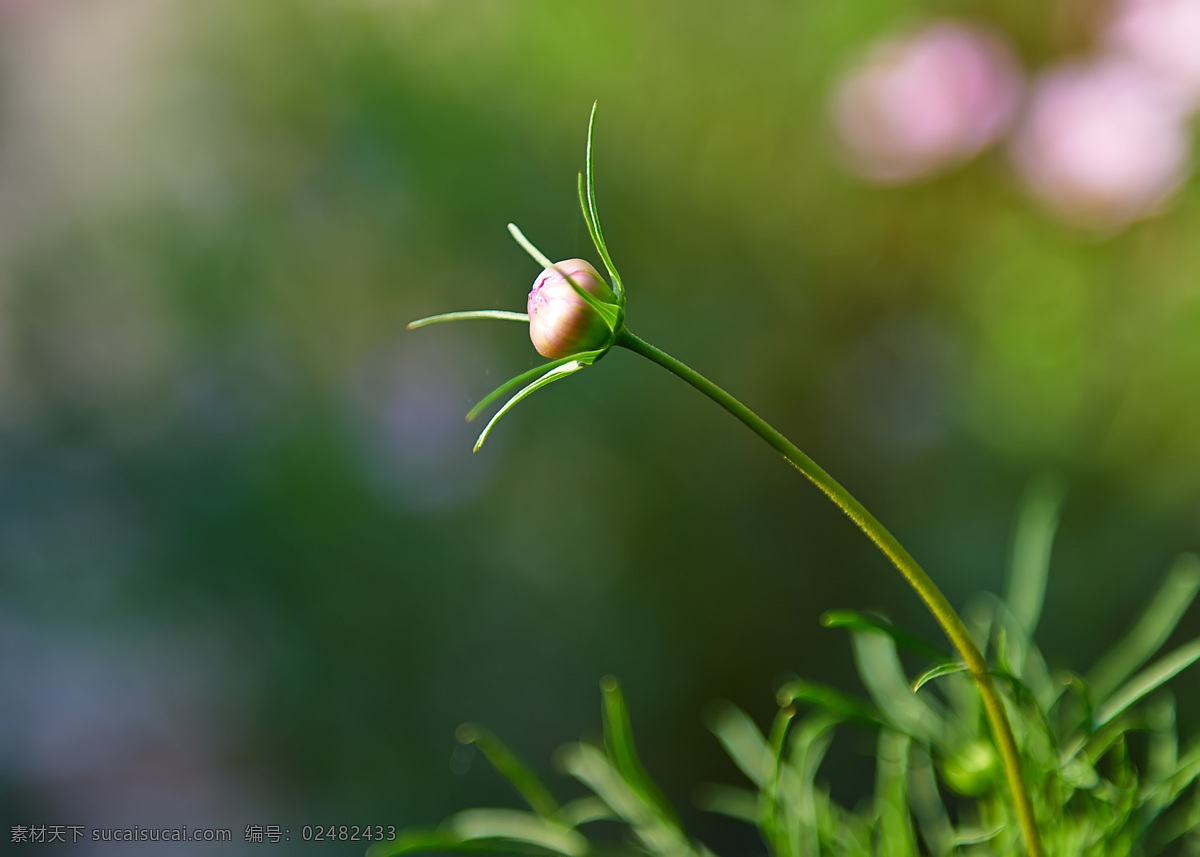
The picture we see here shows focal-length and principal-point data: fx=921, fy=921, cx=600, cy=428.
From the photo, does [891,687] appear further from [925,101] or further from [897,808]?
[925,101]

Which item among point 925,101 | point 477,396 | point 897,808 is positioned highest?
point 925,101

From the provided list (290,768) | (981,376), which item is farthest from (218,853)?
(981,376)

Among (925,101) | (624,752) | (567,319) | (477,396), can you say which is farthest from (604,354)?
(925,101)

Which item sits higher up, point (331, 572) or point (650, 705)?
point (331, 572)

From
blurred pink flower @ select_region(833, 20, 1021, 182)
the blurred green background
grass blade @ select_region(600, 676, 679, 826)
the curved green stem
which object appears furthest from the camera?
blurred pink flower @ select_region(833, 20, 1021, 182)

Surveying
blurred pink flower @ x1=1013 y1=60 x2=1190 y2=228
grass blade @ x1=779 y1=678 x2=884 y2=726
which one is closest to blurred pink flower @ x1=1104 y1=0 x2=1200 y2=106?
blurred pink flower @ x1=1013 y1=60 x2=1190 y2=228

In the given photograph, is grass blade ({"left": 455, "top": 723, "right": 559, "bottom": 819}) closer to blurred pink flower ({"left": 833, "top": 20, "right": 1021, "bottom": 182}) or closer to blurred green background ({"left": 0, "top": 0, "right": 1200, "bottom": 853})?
blurred green background ({"left": 0, "top": 0, "right": 1200, "bottom": 853})

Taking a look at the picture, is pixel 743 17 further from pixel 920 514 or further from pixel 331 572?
pixel 331 572
